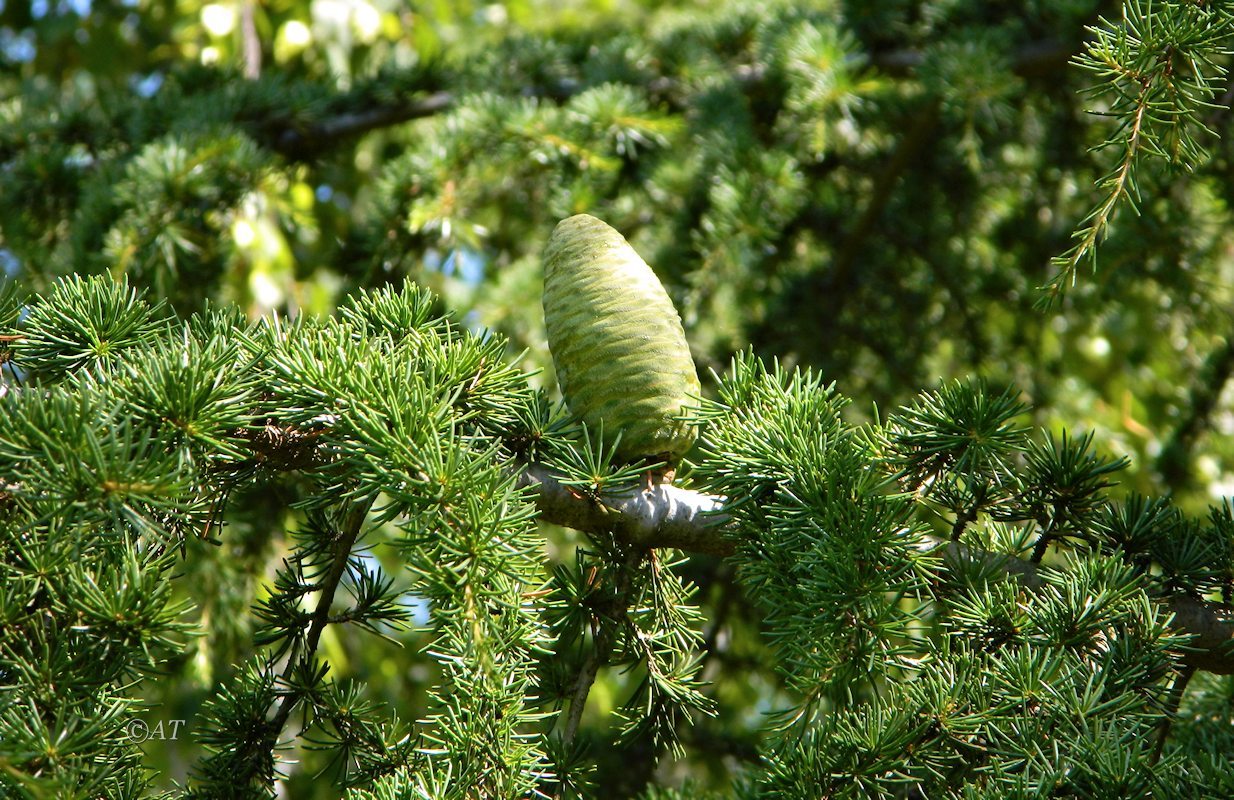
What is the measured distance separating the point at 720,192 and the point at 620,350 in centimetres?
84

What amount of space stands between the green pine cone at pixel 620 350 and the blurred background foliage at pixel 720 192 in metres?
0.29

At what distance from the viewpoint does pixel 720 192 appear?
1.70 metres

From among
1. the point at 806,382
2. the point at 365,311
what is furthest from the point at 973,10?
the point at 365,311

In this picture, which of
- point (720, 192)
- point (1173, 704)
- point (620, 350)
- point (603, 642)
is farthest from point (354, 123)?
point (1173, 704)

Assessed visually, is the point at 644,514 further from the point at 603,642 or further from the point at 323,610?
the point at 323,610

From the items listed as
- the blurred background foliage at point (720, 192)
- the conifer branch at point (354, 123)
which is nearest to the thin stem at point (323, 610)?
the blurred background foliage at point (720, 192)

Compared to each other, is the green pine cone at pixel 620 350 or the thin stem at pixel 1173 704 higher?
the green pine cone at pixel 620 350

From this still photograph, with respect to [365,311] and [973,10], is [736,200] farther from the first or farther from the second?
[365,311]

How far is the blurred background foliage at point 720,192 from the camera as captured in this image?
1725 mm

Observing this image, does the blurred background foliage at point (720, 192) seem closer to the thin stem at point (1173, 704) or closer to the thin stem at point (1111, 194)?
the thin stem at point (1111, 194)

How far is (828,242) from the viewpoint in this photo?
7.66 feet

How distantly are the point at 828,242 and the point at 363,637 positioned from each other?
2149 millimetres

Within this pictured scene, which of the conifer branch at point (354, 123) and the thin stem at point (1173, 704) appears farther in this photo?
the conifer branch at point (354, 123)

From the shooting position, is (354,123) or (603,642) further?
(354,123)
